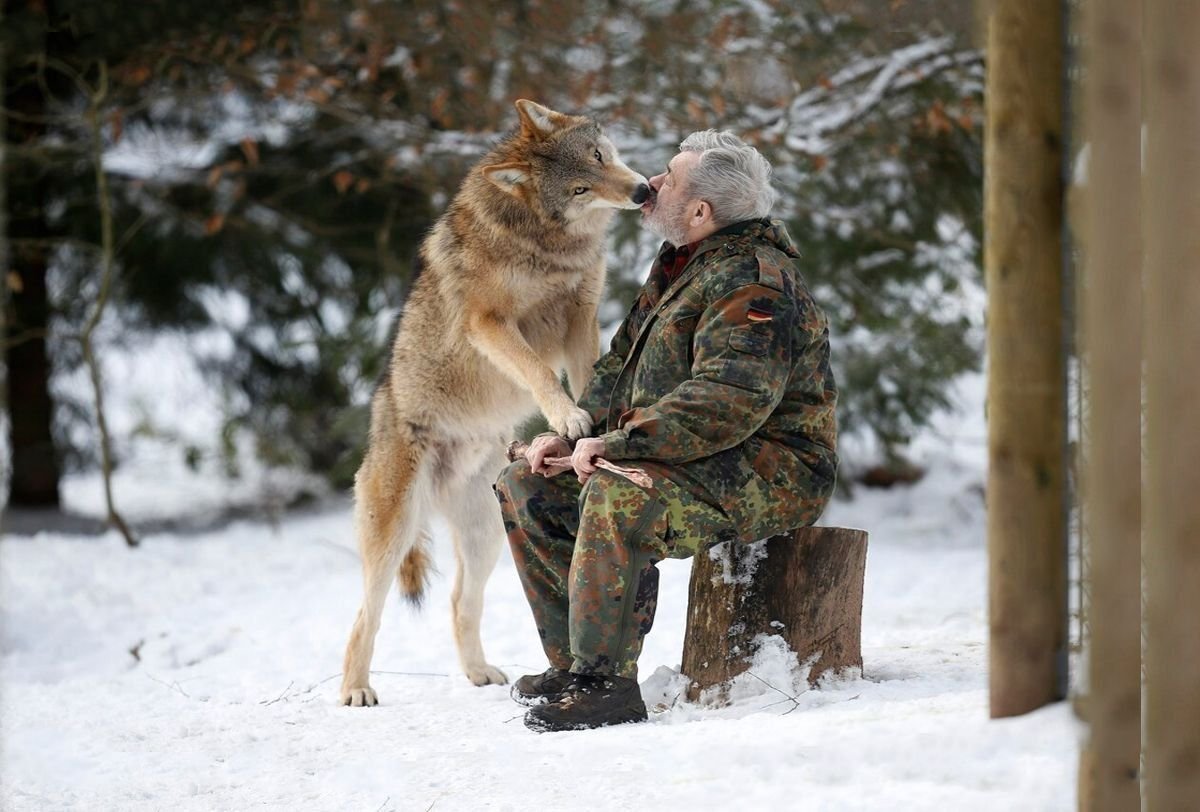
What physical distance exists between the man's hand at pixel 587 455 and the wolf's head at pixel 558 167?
1.43 m

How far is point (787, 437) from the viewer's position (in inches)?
156

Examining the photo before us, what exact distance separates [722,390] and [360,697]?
7.26 ft

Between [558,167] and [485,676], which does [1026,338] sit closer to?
[558,167]

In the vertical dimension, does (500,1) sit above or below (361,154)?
above

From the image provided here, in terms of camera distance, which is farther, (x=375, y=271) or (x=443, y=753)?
(x=375, y=271)

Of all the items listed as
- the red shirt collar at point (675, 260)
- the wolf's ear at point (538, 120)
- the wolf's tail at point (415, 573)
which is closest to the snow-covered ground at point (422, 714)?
the wolf's tail at point (415, 573)

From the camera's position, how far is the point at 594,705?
367cm

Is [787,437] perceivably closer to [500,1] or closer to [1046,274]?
[1046,274]

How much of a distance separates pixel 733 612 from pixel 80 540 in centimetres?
769

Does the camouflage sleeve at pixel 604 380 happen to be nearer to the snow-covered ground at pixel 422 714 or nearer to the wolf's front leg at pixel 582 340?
the wolf's front leg at pixel 582 340

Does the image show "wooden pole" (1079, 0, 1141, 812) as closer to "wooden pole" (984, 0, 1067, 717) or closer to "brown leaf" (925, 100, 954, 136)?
"wooden pole" (984, 0, 1067, 717)

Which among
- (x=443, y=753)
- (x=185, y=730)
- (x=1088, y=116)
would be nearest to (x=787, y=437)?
(x=443, y=753)

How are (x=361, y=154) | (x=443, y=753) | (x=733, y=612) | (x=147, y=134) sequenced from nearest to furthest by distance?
1. (x=443, y=753)
2. (x=733, y=612)
3. (x=361, y=154)
4. (x=147, y=134)

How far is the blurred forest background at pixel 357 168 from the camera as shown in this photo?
9023mm
